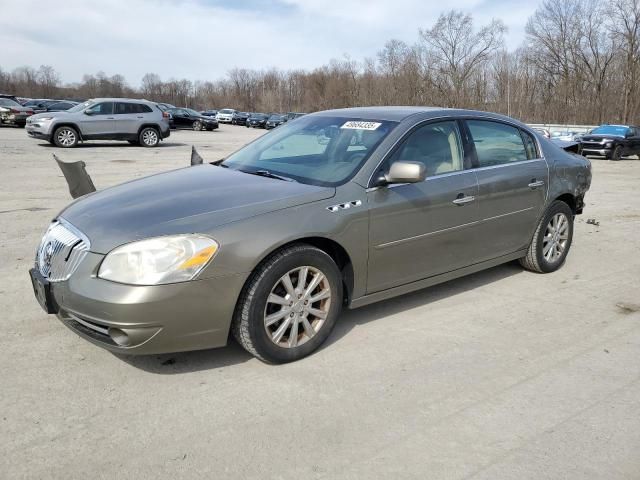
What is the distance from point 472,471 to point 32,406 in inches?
89.9

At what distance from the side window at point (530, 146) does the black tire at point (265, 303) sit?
2728mm

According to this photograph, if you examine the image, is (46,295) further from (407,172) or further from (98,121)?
(98,121)

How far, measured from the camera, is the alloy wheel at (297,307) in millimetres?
3416

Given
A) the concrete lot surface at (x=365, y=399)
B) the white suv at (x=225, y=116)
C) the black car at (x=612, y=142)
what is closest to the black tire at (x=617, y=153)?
the black car at (x=612, y=142)

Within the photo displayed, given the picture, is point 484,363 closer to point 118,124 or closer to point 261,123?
point 118,124

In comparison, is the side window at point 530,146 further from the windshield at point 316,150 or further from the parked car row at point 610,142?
the parked car row at point 610,142

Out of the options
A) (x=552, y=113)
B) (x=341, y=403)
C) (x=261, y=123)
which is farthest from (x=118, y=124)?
(x=552, y=113)

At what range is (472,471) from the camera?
2.53m

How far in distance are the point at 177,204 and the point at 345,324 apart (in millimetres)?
1567

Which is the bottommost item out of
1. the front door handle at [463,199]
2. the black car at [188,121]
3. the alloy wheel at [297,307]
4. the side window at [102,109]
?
the alloy wheel at [297,307]

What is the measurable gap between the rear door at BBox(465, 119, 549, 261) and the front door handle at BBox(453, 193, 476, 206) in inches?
5.2

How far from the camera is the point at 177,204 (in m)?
3.46

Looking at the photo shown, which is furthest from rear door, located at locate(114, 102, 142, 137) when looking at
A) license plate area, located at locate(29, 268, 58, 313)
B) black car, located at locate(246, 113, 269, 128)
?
black car, located at locate(246, 113, 269, 128)

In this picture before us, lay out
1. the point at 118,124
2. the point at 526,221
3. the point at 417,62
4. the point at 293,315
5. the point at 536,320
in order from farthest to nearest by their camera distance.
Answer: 1. the point at 417,62
2. the point at 118,124
3. the point at 526,221
4. the point at 536,320
5. the point at 293,315
